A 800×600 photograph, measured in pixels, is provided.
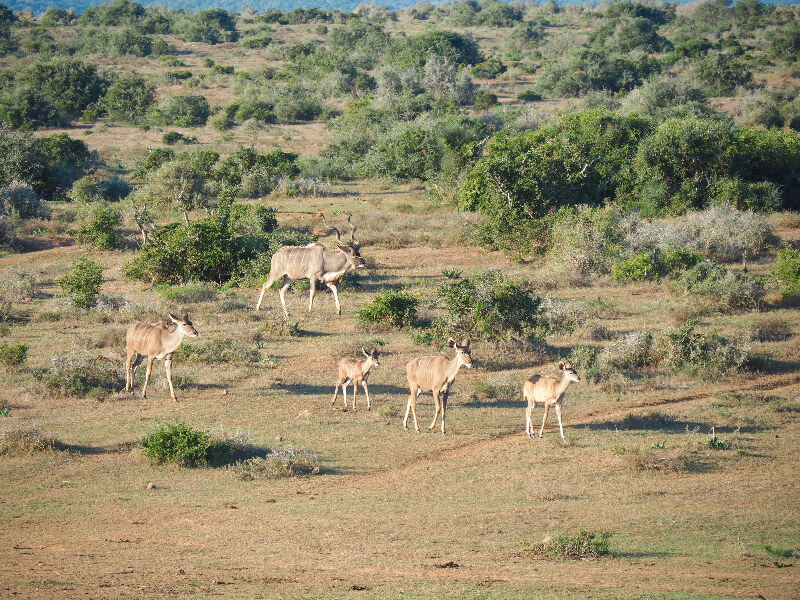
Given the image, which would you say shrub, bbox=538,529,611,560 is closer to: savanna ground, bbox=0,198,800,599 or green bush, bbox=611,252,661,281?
savanna ground, bbox=0,198,800,599

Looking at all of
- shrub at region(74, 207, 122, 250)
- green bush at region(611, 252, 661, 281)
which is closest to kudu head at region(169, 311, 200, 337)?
green bush at region(611, 252, 661, 281)

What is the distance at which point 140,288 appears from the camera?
22.4 meters

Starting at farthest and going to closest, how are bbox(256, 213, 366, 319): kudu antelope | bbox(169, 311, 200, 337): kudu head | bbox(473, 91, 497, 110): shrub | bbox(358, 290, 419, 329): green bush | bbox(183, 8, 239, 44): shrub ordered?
1. bbox(183, 8, 239, 44): shrub
2. bbox(473, 91, 497, 110): shrub
3. bbox(256, 213, 366, 319): kudu antelope
4. bbox(358, 290, 419, 329): green bush
5. bbox(169, 311, 200, 337): kudu head

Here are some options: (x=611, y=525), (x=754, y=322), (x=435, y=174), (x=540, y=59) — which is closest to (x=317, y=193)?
(x=435, y=174)

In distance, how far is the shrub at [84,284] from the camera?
2000 centimetres

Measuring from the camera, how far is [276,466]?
11.8 m

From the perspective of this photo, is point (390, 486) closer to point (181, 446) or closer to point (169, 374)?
point (181, 446)

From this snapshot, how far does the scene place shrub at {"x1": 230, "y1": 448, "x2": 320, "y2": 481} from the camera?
38.5 feet

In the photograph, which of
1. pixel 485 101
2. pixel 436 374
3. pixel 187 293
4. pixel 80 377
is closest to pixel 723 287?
pixel 436 374

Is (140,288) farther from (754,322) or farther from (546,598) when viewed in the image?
(546,598)

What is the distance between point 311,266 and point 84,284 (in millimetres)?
5257

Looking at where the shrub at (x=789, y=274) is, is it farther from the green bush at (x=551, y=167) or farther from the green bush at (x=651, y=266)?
the green bush at (x=551, y=167)

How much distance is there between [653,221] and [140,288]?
15320 millimetres

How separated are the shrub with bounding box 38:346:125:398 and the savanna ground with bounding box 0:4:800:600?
0.76ft
